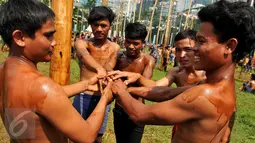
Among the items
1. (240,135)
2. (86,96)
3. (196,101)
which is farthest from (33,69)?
(240,135)

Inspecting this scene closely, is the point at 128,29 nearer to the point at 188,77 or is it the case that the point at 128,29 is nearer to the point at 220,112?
the point at 188,77

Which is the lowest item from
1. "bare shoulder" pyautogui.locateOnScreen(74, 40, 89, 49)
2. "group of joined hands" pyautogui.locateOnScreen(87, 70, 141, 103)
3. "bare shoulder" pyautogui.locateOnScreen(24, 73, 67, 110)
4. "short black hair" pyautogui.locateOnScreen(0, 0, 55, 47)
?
"group of joined hands" pyautogui.locateOnScreen(87, 70, 141, 103)

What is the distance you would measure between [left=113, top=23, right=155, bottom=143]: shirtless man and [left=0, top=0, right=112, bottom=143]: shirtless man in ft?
6.70

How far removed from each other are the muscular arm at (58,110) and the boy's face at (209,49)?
1042 millimetres

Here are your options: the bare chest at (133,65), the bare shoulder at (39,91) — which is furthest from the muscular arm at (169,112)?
the bare chest at (133,65)

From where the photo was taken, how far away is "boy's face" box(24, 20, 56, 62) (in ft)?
6.18

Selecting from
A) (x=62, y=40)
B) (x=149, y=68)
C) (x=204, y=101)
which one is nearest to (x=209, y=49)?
(x=204, y=101)

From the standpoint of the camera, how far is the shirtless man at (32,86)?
5.88ft

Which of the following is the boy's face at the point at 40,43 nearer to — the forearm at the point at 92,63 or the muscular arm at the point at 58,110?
the muscular arm at the point at 58,110

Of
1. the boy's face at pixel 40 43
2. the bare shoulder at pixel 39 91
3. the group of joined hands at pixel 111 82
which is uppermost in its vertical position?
the boy's face at pixel 40 43

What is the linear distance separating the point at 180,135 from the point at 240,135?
523cm

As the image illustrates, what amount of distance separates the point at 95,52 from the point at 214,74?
2.51 meters

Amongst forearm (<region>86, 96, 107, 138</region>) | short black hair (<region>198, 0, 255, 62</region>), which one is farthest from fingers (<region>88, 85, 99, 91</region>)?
short black hair (<region>198, 0, 255, 62</region>)

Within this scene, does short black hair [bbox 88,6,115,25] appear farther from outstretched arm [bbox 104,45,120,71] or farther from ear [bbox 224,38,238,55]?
ear [bbox 224,38,238,55]
